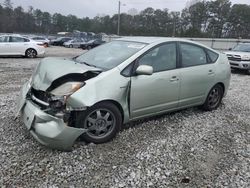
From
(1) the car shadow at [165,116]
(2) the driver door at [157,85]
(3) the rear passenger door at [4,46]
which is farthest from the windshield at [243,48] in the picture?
(3) the rear passenger door at [4,46]

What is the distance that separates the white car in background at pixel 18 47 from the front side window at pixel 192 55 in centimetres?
1161

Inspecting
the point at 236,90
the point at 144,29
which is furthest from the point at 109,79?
the point at 144,29

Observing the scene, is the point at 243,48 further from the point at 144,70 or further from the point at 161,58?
the point at 144,70

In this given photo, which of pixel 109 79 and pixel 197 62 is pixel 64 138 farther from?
pixel 197 62

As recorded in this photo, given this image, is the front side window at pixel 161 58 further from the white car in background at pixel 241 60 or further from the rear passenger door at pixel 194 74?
the white car in background at pixel 241 60

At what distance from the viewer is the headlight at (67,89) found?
10.5 feet

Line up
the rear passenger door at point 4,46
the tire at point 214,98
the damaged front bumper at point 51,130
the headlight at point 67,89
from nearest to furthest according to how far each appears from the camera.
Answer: the damaged front bumper at point 51,130
the headlight at point 67,89
the tire at point 214,98
the rear passenger door at point 4,46

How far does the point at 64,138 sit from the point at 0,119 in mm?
1775

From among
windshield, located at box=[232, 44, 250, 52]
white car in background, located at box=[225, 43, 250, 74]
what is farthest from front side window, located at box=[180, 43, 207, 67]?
windshield, located at box=[232, 44, 250, 52]

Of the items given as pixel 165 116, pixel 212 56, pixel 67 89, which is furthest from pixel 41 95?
pixel 212 56

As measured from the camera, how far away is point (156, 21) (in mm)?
68688

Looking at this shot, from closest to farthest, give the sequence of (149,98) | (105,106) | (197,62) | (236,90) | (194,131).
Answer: (105,106), (149,98), (194,131), (197,62), (236,90)

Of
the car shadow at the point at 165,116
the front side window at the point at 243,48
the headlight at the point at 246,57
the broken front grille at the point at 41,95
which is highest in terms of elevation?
the front side window at the point at 243,48

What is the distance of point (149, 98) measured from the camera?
3898mm
